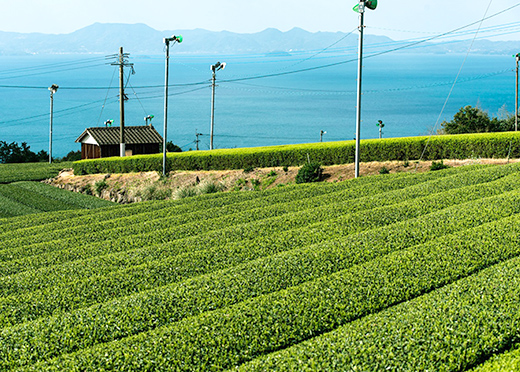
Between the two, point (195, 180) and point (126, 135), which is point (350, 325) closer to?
point (195, 180)

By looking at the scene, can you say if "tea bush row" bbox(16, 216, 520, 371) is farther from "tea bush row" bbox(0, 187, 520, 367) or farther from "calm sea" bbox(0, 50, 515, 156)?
"calm sea" bbox(0, 50, 515, 156)

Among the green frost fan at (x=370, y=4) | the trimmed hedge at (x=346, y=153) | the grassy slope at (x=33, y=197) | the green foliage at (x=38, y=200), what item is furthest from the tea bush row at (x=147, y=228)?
the grassy slope at (x=33, y=197)

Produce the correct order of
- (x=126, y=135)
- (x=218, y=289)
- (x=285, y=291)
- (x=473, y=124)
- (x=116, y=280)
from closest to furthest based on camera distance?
1. (x=285, y=291)
2. (x=218, y=289)
3. (x=116, y=280)
4. (x=473, y=124)
5. (x=126, y=135)

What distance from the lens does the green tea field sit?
29.2ft

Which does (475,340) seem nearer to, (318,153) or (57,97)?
(318,153)

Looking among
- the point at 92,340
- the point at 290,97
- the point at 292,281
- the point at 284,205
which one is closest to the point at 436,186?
the point at 284,205

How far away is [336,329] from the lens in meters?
9.80

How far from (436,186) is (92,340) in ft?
47.3

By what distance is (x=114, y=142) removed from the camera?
50594 millimetres

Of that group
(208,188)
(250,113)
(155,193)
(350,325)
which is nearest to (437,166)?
(208,188)

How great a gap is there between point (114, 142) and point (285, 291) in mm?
42256

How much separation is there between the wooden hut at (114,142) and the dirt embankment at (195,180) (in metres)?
7.88

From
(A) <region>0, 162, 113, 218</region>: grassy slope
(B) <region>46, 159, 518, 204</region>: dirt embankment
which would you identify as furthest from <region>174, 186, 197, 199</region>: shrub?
(A) <region>0, 162, 113, 218</region>: grassy slope

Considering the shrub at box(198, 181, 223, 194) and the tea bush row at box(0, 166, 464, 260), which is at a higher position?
the shrub at box(198, 181, 223, 194)
